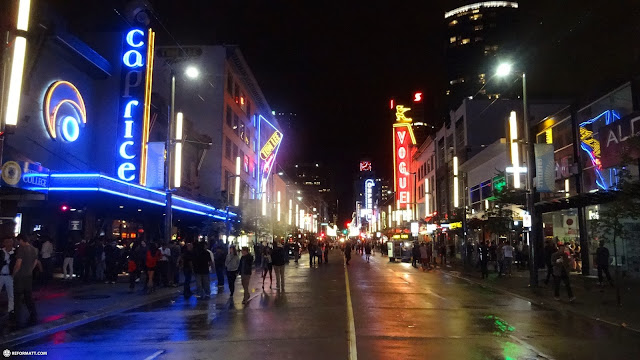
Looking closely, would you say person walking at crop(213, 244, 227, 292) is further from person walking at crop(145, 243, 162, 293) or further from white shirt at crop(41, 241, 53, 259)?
white shirt at crop(41, 241, 53, 259)

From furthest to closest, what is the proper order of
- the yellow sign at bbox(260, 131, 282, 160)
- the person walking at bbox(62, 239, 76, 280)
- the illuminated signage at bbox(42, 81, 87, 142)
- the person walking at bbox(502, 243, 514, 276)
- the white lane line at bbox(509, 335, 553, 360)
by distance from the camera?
the yellow sign at bbox(260, 131, 282, 160) → the person walking at bbox(502, 243, 514, 276) → the illuminated signage at bbox(42, 81, 87, 142) → the person walking at bbox(62, 239, 76, 280) → the white lane line at bbox(509, 335, 553, 360)

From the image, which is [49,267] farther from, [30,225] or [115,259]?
[30,225]

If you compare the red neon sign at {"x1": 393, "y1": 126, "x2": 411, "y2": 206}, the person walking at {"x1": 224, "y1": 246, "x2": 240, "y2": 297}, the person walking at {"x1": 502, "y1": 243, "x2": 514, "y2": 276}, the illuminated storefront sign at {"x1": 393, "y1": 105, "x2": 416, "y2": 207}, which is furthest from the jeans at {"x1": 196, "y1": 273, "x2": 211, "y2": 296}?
the red neon sign at {"x1": 393, "y1": 126, "x2": 411, "y2": 206}

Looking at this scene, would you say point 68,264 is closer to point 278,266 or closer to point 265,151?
point 278,266

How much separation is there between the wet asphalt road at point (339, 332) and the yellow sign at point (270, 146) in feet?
157

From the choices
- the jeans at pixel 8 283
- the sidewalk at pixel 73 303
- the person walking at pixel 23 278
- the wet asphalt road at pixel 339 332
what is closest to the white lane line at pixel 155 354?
the wet asphalt road at pixel 339 332

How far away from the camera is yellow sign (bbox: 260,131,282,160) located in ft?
210

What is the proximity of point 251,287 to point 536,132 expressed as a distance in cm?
1926

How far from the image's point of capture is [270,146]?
65.1m

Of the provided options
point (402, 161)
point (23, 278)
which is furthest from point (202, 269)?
point (402, 161)

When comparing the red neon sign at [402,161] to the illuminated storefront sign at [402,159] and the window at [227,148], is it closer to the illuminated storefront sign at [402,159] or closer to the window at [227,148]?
the illuminated storefront sign at [402,159]

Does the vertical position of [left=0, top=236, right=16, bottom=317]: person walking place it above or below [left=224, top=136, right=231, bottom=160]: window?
below

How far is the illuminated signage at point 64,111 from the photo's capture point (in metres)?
23.8

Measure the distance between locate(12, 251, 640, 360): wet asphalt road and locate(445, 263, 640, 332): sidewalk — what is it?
2.14ft
